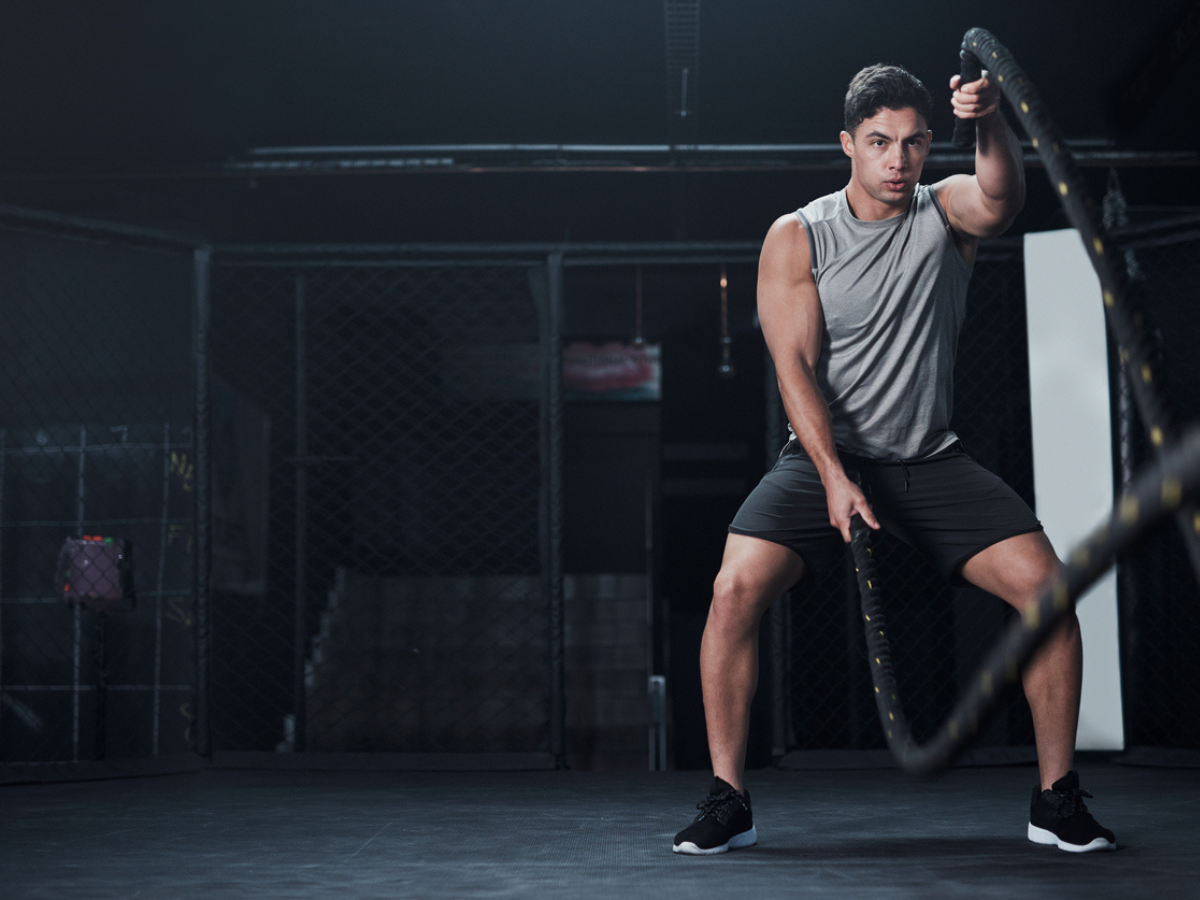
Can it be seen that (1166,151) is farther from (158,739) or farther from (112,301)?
(158,739)

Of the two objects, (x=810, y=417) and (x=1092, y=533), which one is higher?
(x=810, y=417)

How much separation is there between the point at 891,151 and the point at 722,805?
49.9 inches

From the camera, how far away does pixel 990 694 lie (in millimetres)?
1157

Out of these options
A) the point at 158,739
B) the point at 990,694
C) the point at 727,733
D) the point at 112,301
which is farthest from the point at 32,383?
the point at 990,694

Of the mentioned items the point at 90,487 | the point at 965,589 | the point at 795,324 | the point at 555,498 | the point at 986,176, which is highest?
the point at 986,176

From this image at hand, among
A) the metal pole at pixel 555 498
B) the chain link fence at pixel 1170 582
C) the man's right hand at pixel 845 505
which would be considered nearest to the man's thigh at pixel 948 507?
the man's right hand at pixel 845 505

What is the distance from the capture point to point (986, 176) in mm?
1929

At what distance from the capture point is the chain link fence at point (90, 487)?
→ 4402mm

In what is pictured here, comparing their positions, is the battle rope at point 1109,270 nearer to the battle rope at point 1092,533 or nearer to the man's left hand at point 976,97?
the battle rope at point 1092,533

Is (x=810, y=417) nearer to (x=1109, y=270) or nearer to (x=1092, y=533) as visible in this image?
(x=1109, y=270)

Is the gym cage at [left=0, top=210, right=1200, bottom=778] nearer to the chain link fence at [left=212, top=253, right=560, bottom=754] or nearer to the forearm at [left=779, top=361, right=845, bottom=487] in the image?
the chain link fence at [left=212, top=253, right=560, bottom=754]

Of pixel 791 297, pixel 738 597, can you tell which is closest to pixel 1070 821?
pixel 738 597

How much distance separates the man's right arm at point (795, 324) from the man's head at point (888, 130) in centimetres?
19

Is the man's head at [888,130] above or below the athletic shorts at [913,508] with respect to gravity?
above
